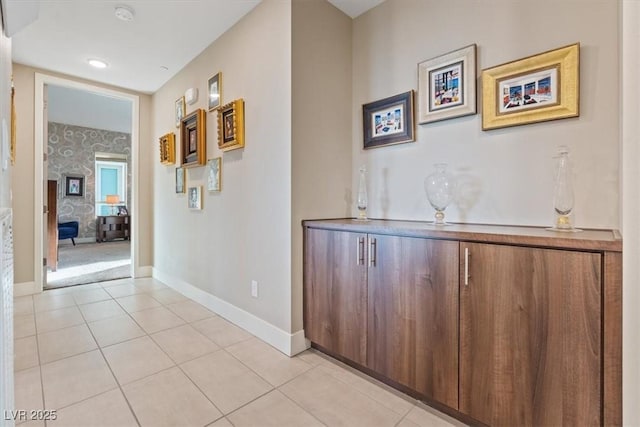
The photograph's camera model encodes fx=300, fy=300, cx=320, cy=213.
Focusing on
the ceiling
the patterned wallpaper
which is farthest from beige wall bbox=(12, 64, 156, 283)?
the patterned wallpaper

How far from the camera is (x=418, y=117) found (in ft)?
6.47

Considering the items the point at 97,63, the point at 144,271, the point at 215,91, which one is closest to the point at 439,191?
the point at 215,91

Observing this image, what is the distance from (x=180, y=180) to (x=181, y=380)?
2.25 meters

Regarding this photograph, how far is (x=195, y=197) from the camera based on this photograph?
306 cm

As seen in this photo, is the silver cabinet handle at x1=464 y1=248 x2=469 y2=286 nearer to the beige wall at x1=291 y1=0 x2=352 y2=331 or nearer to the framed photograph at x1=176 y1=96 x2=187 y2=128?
the beige wall at x1=291 y1=0 x2=352 y2=331

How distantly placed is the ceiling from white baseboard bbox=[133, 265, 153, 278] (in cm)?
240

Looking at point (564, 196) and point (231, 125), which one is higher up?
point (231, 125)

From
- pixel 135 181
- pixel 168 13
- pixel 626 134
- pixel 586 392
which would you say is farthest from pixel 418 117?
pixel 135 181

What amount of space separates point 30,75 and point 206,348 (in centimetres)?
366

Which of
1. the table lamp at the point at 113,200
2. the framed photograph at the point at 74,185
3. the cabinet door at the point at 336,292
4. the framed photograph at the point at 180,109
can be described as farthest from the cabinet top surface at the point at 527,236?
the table lamp at the point at 113,200

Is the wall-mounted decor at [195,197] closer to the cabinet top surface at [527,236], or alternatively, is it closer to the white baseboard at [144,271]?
the white baseboard at [144,271]

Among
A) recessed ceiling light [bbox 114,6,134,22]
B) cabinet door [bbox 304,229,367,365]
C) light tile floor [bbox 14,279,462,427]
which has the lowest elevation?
light tile floor [bbox 14,279,462,427]

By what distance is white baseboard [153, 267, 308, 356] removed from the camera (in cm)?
202

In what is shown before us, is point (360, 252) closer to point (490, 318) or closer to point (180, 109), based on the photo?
point (490, 318)
